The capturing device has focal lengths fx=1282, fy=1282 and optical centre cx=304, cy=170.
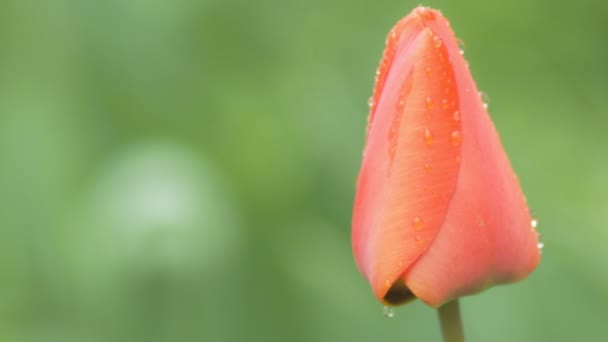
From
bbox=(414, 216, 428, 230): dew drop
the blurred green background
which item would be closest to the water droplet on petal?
bbox=(414, 216, 428, 230): dew drop

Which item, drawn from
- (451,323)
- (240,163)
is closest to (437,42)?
(451,323)

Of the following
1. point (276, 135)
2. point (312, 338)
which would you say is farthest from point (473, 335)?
point (276, 135)

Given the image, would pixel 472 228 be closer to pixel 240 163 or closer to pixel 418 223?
pixel 418 223

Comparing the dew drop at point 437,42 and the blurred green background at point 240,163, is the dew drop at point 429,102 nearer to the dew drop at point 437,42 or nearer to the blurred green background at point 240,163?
the dew drop at point 437,42

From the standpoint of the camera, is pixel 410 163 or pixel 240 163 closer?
pixel 410 163

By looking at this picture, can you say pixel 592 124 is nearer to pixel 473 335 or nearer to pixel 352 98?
pixel 352 98
